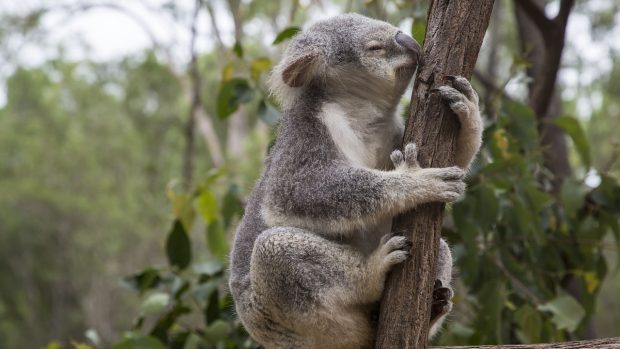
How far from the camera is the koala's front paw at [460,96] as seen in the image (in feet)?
10.5

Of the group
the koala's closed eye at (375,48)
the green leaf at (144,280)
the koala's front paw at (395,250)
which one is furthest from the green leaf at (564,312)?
the green leaf at (144,280)

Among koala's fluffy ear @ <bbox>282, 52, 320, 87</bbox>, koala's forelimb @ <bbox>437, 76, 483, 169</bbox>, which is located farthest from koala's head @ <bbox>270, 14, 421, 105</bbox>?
koala's forelimb @ <bbox>437, 76, 483, 169</bbox>

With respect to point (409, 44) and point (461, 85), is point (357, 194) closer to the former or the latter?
point (461, 85)

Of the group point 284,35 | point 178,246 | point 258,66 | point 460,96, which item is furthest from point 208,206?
point 460,96

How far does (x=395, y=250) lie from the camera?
310cm

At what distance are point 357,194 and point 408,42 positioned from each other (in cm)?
76

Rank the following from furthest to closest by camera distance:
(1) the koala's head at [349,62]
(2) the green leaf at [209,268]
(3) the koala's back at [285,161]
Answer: (2) the green leaf at [209,268] → (1) the koala's head at [349,62] → (3) the koala's back at [285,161]

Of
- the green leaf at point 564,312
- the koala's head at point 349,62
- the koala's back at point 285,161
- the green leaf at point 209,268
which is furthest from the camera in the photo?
the green leaf at point 209,268

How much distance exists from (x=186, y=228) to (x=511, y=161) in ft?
8.52

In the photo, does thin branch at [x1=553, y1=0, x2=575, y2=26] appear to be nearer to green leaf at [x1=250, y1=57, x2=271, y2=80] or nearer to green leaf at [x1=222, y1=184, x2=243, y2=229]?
green leaf at [x1=250, y1=57, x2=271, y2=80]

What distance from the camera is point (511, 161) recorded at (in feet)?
15.8

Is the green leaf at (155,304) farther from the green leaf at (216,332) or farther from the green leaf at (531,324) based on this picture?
the green leaf at (531,324)

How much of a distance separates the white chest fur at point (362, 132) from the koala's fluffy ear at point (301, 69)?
0.64ft

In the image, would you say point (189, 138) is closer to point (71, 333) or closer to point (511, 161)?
point (511, 161)
